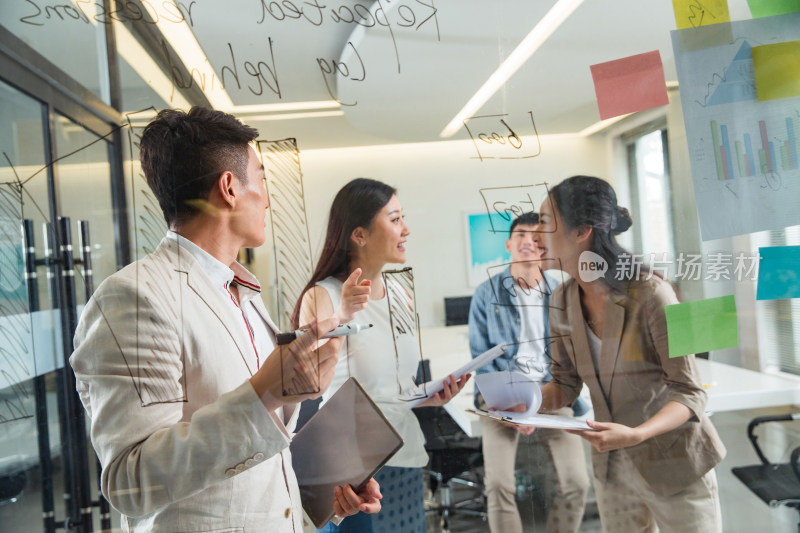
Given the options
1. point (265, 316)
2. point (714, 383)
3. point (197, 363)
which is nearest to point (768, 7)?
point (714, 383)

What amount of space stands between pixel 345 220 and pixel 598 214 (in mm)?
521

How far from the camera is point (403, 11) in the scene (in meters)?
1.01

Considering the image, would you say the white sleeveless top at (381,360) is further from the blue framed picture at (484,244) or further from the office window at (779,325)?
the office window at (779,325)

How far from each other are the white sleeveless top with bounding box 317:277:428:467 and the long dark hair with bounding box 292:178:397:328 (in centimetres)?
2

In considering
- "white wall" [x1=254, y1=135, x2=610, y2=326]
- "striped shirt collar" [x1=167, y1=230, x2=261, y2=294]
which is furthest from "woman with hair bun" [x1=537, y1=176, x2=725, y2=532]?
"striped shirt collar" [x1=167, y1=230, x2=261, y2=294]

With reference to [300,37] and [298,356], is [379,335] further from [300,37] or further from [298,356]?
[300,37]

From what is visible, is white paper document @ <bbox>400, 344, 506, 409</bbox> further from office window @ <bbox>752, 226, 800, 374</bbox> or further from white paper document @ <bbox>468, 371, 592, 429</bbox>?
office window @ <bbox>752, 226, 800, 374</bbox>

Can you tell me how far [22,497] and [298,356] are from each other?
599 mm

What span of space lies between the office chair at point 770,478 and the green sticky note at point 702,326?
227mm

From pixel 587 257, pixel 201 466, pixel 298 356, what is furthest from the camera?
pixel 587 257

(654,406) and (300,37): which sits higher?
(300,37)

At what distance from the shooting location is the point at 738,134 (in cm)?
118

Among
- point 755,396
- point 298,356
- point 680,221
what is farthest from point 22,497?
point 755,396

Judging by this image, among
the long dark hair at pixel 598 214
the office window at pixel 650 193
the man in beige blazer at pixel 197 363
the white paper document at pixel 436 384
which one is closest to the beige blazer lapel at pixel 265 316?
the man in beige blazer at pixel 197 363
